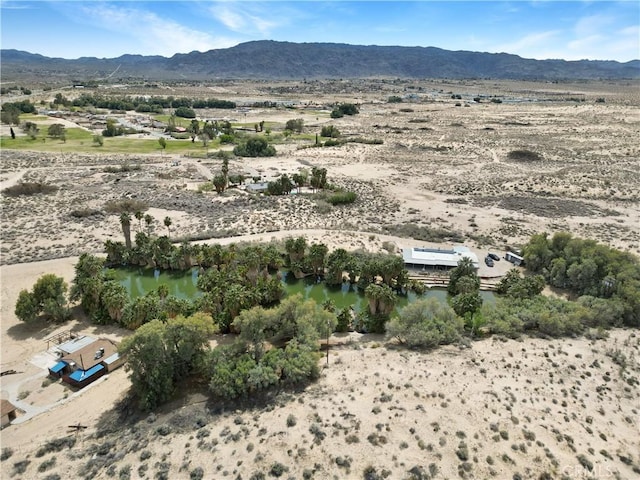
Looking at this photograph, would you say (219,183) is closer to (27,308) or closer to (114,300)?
(114,300)

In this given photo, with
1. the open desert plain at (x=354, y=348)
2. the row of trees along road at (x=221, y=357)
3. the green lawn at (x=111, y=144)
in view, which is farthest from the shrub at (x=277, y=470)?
the green lawn at (x=111, y=144)

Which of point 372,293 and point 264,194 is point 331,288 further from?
point 264,194

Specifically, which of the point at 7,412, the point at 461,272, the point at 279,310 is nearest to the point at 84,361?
the point at 7,412

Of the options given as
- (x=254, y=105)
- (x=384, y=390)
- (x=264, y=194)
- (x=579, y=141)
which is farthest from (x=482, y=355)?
(x=254, y=105)

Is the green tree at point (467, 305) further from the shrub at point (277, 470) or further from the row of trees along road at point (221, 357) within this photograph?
the shrub at point (277, 470)

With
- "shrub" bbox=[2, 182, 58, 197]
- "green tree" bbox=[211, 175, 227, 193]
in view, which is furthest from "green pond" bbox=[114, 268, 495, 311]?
"shrub" bbox=[2, 182, 58, 197]
